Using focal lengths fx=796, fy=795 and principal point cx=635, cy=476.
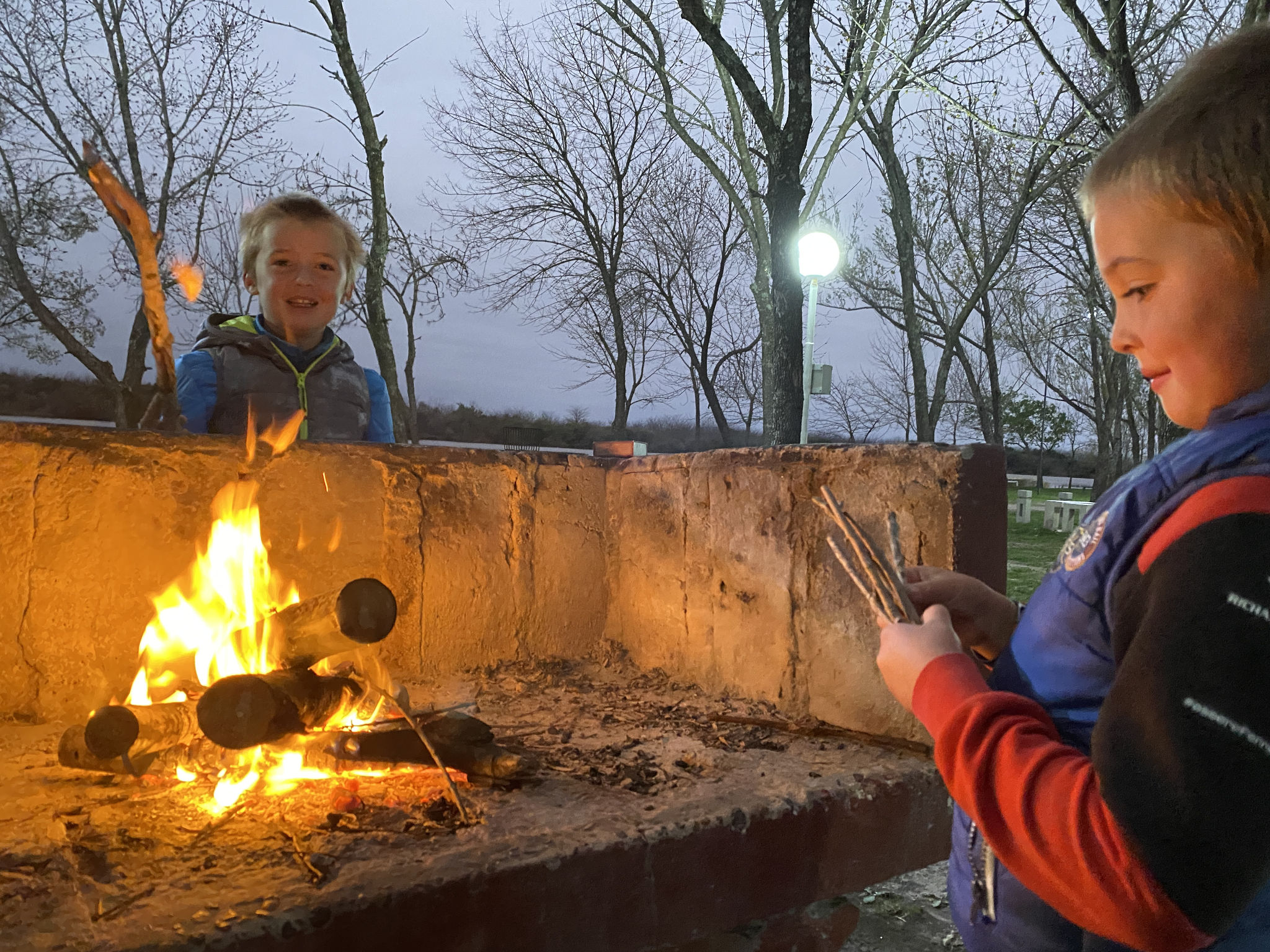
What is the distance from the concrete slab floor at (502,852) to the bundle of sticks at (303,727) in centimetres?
7

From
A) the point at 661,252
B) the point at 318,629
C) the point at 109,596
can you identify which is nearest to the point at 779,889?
the point at 318,629

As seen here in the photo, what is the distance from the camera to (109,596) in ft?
7.50

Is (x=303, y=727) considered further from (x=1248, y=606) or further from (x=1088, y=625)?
(x=1248, y=606)

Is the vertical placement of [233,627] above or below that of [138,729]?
above

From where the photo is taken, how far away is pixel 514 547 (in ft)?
9.39

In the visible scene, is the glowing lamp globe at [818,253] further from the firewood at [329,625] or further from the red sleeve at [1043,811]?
the red sleeve at [1043,811]

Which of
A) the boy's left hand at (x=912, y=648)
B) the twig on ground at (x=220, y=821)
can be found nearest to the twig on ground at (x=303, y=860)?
the twig on ground at (x=220, y=821)

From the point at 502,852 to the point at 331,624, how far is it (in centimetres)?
81

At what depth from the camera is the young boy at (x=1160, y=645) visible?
2.14 feet

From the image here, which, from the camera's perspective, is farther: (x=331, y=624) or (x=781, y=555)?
(x=781, y=555)

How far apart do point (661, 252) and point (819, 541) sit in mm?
14316

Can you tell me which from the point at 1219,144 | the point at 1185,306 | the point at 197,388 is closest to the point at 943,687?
the point at 1185,306

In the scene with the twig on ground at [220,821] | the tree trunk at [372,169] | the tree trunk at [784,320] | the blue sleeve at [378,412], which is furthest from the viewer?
the tree trunk at [784,320]

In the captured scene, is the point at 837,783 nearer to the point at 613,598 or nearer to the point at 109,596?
the point at 613,598
